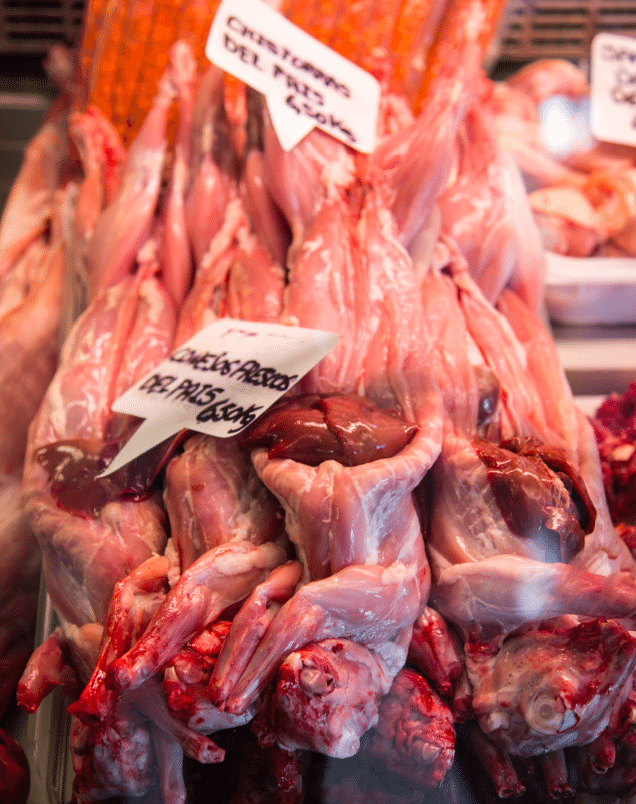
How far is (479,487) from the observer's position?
44.2 inches

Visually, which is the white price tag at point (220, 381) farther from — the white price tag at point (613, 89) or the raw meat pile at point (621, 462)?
the white price tag at point (613, 89)

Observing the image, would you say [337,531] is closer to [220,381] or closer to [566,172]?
[220,381]

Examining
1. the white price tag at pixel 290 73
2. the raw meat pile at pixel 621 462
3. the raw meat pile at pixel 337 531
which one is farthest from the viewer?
the white price tag at pixel 290 73

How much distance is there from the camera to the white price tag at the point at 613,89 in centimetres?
220

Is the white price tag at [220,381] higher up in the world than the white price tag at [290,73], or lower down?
lower down

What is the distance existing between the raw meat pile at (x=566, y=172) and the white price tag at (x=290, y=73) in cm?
51

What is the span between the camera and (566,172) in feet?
7.93

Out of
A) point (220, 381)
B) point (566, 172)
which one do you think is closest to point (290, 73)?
point (220, 381)

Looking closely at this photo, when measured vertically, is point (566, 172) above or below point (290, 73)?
below

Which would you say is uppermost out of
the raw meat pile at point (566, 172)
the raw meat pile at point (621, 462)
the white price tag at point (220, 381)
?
the raw meat pile at point (566, 172)

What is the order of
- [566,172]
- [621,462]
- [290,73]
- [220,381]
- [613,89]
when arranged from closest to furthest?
[220,381] < [621,462] < [290,73] < [613,89] < [566,172]

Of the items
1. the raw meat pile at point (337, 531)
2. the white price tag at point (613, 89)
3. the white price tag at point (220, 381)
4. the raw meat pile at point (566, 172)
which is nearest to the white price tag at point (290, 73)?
the raw meat pile at point (337, 531)

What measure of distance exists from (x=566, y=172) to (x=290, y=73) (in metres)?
1.25

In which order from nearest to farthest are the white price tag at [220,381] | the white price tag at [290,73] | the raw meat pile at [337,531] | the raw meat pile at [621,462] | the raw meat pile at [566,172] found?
the raw meat pile at [337,531] → the white price tag at [220,381] → the raw meat pile at [621,462] → the white price tag at [290,73] → the raw meat pile at [566,172]
